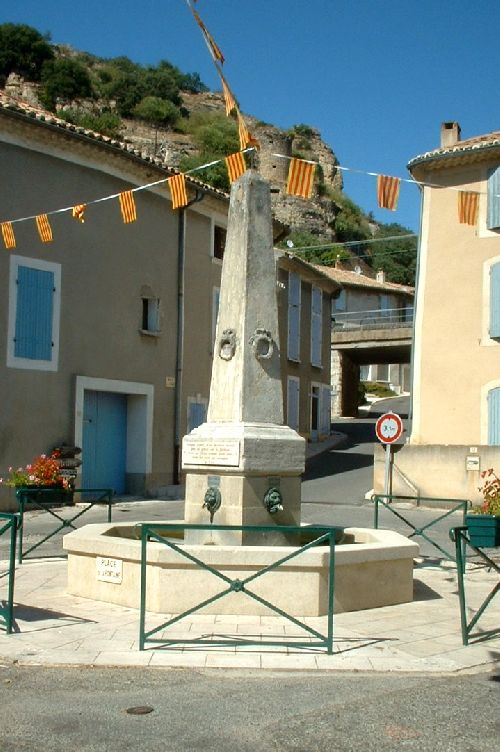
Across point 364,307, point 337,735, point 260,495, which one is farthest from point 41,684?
point 364,307

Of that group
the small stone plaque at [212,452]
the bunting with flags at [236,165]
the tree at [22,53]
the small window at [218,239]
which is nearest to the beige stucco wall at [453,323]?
the small window at [218,239]

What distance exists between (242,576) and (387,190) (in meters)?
4.89

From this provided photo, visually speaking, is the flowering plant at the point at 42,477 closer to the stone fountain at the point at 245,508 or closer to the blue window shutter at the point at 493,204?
the stone fountain at the point at 245,508

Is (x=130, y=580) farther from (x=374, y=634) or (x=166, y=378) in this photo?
(x=166, y=378)

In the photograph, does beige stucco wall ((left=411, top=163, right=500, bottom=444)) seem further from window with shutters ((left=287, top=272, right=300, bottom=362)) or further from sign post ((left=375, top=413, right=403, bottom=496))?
window with shutters ((left=287, top=272, right=300, bottom=362))

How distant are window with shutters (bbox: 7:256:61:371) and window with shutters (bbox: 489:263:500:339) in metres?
9.19

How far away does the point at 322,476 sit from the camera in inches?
869

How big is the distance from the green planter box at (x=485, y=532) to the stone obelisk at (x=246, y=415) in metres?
1.60

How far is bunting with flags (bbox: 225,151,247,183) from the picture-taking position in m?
9.02

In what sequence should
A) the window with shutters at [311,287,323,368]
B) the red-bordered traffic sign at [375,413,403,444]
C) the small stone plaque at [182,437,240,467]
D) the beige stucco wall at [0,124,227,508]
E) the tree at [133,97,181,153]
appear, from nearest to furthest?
1. the small stone plaque at [182,437,240,467]
2. the beige stucco wall at [0,124,227,508]
3. the red-bordered traffic sign at [375,413,403,444]
4. the window with shutters at [311,287,323,368]
5. the tree at [133,97,181,153]

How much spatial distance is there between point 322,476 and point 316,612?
15.3 meters

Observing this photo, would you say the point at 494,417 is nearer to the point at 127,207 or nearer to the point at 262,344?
the point at 127,207

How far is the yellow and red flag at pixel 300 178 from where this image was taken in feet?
31.2

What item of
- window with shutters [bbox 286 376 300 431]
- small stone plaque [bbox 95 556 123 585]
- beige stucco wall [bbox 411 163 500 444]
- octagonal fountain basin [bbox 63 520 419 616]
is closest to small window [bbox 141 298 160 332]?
beige stucco wall [bbox 411 163 500 444]
